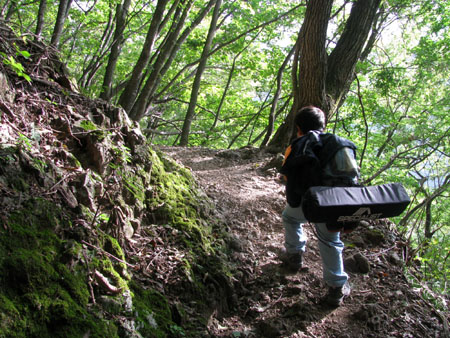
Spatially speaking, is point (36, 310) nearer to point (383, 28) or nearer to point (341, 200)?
point (341, 200)

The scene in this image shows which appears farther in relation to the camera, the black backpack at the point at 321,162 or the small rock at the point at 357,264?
the small rock at the point at 357,264

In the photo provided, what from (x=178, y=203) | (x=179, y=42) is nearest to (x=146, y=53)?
(x=179, y=42)

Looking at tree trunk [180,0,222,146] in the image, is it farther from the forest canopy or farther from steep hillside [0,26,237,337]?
steep hillside [0,26,237,337]

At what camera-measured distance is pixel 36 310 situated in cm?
166

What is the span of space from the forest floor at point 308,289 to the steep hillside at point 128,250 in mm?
15

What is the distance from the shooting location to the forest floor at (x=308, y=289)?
289 centimetres

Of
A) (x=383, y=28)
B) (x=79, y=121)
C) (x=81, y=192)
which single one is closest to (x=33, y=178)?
(x=81, y=192)

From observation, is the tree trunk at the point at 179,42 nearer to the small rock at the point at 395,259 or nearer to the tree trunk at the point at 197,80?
the tree trunk at the point at 197,80

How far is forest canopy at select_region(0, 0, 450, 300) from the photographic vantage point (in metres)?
5.88

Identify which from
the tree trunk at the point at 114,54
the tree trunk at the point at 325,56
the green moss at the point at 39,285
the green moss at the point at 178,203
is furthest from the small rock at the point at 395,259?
the tree trunk at the point at 114,54

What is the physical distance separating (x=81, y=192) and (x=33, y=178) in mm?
408

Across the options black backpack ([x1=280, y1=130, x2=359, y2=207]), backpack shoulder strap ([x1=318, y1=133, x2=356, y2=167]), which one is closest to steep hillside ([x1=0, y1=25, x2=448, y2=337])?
black backpack ([x1=280, y1=130, x2=359, y2=207])

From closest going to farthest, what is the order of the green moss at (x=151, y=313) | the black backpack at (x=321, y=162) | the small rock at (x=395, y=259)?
the green moss at (x=151, y=313) < the black backpack at (x=321, y=162) < the small rock at (x=395, y=259)

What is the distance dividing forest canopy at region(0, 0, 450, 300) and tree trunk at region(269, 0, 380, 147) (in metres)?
0.02
